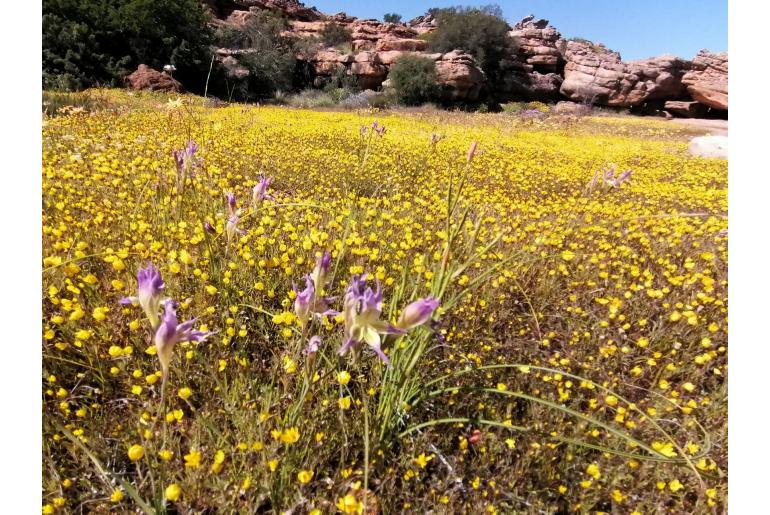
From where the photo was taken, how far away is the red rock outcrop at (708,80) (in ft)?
106

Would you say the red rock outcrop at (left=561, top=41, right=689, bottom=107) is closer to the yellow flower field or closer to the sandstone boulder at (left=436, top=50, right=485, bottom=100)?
the sandstone boulder at (left=436, top=50, right=485, bottom=100)

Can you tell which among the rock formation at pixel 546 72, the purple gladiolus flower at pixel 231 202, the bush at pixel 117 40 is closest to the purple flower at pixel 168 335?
the purple gladiolus flower at pixel 231 202

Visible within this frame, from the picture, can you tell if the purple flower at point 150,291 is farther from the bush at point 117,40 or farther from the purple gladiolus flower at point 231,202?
the bush at point 117,40

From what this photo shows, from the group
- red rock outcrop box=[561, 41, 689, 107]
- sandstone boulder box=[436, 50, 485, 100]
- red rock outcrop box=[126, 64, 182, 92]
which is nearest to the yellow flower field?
red rock outcrop box=[126, 64, 182, 92]

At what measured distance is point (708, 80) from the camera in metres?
33.2

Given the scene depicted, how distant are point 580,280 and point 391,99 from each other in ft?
94.0

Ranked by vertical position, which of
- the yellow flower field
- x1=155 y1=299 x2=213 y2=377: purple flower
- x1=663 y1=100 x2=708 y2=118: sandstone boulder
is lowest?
the yellow flower field

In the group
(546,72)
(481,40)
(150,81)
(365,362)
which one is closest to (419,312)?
(365,362)

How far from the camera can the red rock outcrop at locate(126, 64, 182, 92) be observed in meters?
19.0

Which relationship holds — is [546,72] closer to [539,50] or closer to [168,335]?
[539,50]

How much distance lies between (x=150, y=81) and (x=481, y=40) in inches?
1132

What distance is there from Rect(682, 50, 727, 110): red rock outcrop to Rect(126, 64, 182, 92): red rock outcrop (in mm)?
37796

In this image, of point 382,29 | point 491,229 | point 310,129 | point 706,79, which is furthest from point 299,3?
point 491,229

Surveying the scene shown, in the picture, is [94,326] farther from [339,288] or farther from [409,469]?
[409,469]
